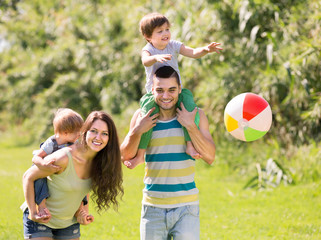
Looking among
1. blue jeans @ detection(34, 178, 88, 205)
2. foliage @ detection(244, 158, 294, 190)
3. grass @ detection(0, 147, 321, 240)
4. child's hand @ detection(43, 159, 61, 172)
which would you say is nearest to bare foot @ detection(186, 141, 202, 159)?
child's hand @ detection(43, 159, 61, 172)

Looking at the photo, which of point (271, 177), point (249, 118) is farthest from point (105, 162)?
point (271, 177)

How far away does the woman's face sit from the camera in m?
3.60

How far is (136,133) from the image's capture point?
354cm

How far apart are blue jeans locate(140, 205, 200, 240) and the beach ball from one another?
97 centimetres

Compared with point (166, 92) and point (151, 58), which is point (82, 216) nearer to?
point (166, 92)

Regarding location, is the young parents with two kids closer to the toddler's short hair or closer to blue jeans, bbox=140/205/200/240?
blue jeans, bbox=140/205/200/240

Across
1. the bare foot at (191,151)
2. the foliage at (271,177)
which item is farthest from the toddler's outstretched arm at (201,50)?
the foliage at (271,177)

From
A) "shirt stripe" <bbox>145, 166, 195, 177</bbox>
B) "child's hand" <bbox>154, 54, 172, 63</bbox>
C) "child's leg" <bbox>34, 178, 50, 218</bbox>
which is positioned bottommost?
"child's leg" <bbox>34, 178, 50, 218</bbox>

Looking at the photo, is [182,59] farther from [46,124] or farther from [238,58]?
[46,124]

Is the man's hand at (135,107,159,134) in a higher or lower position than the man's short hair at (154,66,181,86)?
lower

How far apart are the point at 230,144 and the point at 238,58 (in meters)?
1.96

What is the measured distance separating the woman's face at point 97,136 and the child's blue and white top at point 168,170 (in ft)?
1.17

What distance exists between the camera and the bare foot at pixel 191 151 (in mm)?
3494

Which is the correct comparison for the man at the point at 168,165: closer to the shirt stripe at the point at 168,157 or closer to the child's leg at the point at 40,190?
the shirt stripe at the point at 168,157
